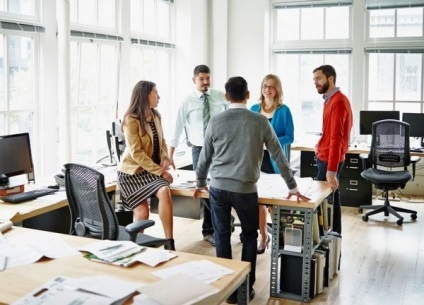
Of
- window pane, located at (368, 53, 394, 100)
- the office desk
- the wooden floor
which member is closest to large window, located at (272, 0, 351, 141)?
window pane, located at (368, 53, 394, 100)

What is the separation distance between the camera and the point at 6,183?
149 inches

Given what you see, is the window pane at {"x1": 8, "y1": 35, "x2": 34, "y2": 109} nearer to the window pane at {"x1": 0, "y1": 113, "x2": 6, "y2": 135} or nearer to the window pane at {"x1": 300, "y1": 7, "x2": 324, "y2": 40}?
the window pane at {"x1": 0, "y1": 113, "x2": 6, "y2": 135}

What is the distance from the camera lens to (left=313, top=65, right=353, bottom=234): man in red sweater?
405 cm

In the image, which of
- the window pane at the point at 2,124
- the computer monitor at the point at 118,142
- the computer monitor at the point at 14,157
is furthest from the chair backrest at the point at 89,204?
the window pane at the point at 2,124

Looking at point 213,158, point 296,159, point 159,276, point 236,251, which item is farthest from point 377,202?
point 159,276

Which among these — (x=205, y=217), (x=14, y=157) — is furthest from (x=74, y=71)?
(x=205, y=217)

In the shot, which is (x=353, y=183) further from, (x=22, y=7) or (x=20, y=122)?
(x=22, y=7)

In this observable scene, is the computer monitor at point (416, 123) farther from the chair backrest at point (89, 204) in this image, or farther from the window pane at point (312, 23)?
the chair backrest at point (89, 204)

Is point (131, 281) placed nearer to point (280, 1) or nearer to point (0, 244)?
point (0, 244)

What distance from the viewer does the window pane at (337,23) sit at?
7.40 metres

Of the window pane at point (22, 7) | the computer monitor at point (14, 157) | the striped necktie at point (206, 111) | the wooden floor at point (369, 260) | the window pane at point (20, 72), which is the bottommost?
the wooden floor at point (369, 260)

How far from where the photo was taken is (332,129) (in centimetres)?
408

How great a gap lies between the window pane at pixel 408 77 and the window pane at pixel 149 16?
3.23 meters

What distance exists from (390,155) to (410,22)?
7.11 ft
